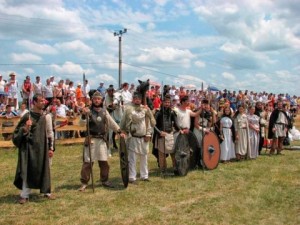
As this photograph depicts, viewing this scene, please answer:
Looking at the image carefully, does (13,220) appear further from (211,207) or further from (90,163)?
(211,207)

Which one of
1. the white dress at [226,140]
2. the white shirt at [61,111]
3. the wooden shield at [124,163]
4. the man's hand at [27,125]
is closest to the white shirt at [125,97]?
the white shirt at [61,111]

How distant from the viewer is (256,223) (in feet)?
20.7

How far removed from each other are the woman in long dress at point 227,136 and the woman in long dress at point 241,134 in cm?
19

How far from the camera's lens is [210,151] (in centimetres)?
1073

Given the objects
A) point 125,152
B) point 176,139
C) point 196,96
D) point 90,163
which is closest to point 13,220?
point 90,163

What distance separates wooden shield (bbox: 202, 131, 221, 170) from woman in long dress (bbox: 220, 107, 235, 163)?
1161mm

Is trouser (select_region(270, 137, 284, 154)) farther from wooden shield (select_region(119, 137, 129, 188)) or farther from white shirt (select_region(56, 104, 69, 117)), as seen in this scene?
white shirt (select_region(56, 104, 69, 117))

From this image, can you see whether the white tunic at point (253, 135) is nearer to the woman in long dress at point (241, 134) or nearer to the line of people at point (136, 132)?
the line of people at point (136, 132)

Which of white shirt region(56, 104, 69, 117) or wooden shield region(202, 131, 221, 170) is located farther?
white shirt region(56, 104, 69, 117)

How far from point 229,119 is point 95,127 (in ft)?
17.5

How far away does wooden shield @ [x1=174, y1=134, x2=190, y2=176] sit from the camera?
9719 mm

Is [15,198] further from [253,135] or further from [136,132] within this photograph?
[253,135]

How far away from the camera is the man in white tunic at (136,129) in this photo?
29.4ft

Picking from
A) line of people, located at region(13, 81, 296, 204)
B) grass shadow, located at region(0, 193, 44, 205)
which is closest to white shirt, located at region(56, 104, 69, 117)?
line of people, located at region(13, 81, 296, 204)
